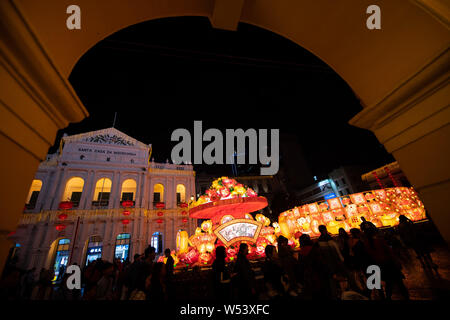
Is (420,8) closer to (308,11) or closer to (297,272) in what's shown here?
(308,11)

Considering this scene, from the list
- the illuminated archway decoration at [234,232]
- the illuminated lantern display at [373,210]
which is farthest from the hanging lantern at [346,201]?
the illuminated archway decoration at [234,232]

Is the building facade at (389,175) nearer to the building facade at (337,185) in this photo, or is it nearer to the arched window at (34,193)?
the building facade at (337,185)

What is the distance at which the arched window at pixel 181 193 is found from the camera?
1847 cm

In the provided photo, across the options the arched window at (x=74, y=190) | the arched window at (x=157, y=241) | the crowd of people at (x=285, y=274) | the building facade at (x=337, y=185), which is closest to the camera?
the crowd of people at (x=285, y=274)

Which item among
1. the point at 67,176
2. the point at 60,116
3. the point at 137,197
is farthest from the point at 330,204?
the point at 67,176

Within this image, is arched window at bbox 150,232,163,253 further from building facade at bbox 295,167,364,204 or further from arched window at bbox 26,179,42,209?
building facade at bbox 295,167,364,204

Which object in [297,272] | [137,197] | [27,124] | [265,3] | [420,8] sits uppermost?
[137,197]

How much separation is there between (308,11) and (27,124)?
3423mm

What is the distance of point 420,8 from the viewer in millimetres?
1736

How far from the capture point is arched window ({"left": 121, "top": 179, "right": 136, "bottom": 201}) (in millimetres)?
16797

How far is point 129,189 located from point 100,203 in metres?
2.68

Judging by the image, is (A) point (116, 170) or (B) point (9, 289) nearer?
(B) point (9, 289)

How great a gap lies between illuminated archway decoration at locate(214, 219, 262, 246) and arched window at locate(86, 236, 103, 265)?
1257 cm

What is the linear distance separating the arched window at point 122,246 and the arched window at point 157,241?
1855 mm
